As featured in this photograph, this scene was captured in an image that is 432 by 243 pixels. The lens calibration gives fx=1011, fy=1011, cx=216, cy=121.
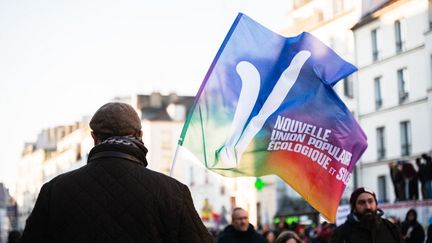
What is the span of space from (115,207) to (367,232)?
198 inches

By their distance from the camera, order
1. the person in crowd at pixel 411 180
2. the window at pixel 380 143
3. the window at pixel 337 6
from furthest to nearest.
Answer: the window at pixel 337 6, the window at pixel 380 143, the person in crowd at pixel 411 180

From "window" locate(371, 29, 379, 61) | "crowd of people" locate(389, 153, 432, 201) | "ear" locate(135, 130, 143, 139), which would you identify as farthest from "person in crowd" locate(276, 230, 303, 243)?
"window" locate(371, 29, 379, 61)

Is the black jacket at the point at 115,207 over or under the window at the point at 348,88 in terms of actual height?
under

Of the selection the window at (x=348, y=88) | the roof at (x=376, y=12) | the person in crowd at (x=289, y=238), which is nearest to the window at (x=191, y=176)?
the window at (x=348, y=88)

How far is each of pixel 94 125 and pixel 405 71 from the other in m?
55.2

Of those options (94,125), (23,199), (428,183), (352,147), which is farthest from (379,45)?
(23,199)

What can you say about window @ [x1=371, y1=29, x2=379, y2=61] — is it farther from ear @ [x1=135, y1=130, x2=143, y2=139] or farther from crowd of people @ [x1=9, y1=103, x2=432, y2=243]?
crowd of people @ [x1=9, y1=103, x2=432, y2=243]

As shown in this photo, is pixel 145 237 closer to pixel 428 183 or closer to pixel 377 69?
pixel 428 183

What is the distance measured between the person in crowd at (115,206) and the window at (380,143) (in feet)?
187

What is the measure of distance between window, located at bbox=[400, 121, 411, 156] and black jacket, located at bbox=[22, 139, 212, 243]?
54222mm

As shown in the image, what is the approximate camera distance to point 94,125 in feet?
16.8

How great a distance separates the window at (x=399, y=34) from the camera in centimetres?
5938

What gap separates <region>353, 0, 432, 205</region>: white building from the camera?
5662 centimetres

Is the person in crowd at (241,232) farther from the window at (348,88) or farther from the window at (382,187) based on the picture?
the window at (348,88)
